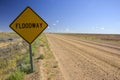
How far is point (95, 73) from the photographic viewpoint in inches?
369

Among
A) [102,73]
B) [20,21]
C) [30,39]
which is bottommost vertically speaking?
[102,73]

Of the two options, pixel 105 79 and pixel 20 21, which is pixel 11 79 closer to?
pixel 20 21

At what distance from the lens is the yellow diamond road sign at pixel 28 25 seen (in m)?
8.69

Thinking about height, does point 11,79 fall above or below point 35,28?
below

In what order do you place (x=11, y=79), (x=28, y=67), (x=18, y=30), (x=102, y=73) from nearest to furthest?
(x=11, y=79) → (x=18, y=30) → (x=102, y=73) → (x=28, y=67)

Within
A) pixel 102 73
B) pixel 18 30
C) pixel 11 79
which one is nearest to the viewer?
pixel 11 79

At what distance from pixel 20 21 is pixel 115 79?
4857 mm

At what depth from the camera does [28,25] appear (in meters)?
8.85

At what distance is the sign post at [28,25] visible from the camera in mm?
8688

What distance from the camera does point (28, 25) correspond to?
885cm

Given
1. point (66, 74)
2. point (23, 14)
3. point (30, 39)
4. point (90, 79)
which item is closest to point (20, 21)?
point (23, 14)

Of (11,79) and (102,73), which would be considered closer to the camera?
(11,79)

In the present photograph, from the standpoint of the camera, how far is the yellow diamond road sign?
342 inches

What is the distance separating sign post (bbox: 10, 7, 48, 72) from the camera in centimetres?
869
